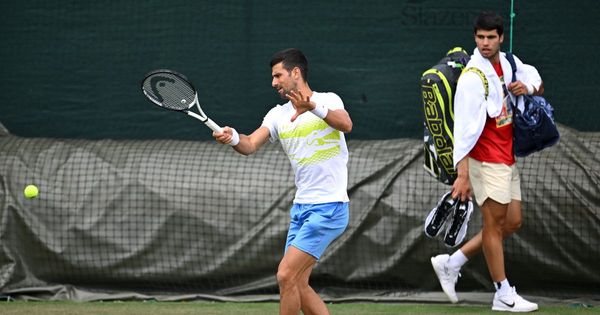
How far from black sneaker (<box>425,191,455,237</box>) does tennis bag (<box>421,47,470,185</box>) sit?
0.15 meters

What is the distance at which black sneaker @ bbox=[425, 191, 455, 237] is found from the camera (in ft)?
20.9

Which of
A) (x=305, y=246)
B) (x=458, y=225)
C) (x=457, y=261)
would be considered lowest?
(x=457, y=261)

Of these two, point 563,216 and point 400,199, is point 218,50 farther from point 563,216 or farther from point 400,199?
point 563,216

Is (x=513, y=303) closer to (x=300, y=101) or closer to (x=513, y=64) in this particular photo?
(x=513, y=64)

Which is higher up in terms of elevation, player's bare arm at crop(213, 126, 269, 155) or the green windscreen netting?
player's bare arm at crop(213, 126, 269, 155)

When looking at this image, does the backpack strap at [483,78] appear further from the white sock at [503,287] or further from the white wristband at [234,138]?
the white wristband at [234,138]

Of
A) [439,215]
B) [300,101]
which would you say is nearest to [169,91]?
[300,101]

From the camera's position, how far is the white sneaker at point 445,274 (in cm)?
643

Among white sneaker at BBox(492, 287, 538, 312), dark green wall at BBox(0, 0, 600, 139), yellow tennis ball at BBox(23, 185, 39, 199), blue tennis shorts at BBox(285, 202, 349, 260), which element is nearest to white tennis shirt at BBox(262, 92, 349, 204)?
blue tennis shorts at BBox(285, 202, 349, 260)

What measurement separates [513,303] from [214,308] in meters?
1.80

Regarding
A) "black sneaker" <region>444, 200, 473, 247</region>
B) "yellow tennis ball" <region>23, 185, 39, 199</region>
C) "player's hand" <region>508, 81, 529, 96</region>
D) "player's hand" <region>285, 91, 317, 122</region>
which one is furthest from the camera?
"yellow tennis ball" <region>23, 185, 39, 199</region>

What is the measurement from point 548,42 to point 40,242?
12.8ft

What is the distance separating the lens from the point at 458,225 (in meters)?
6.36

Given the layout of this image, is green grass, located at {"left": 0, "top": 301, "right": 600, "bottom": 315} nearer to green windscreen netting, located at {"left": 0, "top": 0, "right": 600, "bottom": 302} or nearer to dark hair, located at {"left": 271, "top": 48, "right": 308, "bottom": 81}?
green windscreen netting, located at {"left": 0, "top": 0, "right": 600, "bottom": 302}
